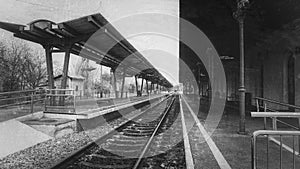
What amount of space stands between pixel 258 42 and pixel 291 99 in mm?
3672

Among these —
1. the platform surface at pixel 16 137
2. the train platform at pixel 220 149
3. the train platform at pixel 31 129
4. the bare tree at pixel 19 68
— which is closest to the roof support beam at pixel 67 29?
the train platform at pixel 31 129

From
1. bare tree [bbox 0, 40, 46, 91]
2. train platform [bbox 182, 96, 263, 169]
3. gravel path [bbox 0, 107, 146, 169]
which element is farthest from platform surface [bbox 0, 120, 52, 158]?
bare tree [bbox 0, 40, 46, 91]

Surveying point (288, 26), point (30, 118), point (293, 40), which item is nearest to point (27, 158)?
point (30, 118)

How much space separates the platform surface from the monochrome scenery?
32mm

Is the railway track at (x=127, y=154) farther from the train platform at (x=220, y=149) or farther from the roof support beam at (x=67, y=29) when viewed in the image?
the roof support beam at (x=67, y=29)

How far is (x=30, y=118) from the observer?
29.3ft

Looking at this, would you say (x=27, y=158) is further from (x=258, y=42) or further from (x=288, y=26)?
(x=258, y=42)

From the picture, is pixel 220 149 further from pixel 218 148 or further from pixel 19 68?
pixel 19 68

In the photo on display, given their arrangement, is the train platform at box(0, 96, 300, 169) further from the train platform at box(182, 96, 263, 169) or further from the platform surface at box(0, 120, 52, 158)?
the platform surface at box(0, 120, 52, 158)

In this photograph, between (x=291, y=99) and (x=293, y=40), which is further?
(x=291, y=99)

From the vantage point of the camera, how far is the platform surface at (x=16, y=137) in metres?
6.60

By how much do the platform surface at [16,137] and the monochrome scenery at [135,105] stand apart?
0.03 meters

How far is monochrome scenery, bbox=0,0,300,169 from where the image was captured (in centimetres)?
550

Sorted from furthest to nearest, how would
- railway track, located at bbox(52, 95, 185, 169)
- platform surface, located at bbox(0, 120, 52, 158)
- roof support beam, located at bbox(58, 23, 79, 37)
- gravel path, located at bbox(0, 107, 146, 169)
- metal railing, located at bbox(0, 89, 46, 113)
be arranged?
1. roof support beam, located at bbox(58, 23, 79, 37)
2. metal railing, located at bbox(0, 89, 46, 113)
3. platform surface, located at bbox(0, 120, 52, 158)
4. gravel path, located at bbox(0, 107, 146, 169)
5. railway track, located at bbox(52, 95, 185, 169)
